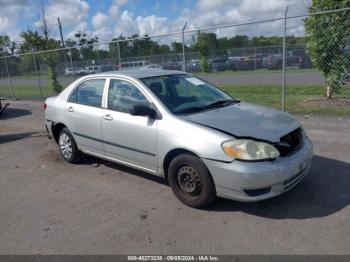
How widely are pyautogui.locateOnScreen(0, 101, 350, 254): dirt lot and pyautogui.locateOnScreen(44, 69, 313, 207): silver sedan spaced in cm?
30

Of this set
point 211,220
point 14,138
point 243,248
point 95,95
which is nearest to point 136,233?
point 211,220

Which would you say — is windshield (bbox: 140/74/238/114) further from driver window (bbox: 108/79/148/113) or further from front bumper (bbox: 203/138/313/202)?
front bumper (bbox: 203/138/313/202)

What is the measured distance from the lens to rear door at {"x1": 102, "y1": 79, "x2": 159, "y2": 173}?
4.32 m

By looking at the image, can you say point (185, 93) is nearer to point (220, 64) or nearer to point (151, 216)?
point (151, 216)

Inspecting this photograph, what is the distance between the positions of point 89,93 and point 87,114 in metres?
0.38

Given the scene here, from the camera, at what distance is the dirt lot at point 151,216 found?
3.28m

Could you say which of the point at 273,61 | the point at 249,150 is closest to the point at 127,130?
the point at 249,150

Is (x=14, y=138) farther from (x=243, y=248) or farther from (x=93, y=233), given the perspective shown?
(x=243, y=248)

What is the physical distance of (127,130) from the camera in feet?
14.9

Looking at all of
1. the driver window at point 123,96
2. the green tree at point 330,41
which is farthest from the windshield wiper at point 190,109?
the green tree at point 330,41

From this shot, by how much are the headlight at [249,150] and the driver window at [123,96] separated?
140 cm

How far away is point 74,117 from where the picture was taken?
18.0 ft

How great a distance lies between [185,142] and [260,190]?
98 centimetres

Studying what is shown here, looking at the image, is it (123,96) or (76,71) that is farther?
(76,71)
